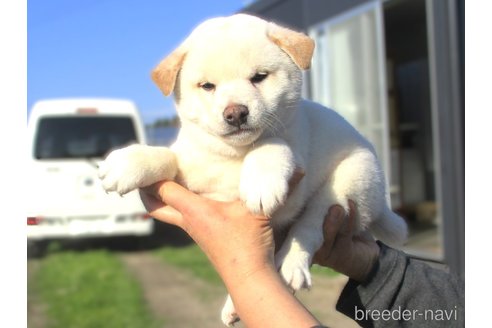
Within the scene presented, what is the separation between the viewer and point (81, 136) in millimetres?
6848

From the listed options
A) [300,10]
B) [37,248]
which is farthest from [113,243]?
[300,10]

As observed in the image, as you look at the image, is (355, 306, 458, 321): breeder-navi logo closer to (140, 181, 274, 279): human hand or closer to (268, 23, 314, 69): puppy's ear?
(140, 181, 274, 279): human hand

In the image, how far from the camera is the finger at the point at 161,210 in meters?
1.61

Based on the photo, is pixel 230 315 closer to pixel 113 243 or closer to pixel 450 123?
pixel 450 123

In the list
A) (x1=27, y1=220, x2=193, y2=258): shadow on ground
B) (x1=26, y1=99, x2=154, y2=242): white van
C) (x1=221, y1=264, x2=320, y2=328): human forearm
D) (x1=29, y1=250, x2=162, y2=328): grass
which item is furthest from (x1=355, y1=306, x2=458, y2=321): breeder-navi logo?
(x1=27, y1=220, x2=193, y2=258): shadow on ground

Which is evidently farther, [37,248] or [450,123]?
[37,248]

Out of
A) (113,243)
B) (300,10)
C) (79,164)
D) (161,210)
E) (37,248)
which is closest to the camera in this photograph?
(161,210)

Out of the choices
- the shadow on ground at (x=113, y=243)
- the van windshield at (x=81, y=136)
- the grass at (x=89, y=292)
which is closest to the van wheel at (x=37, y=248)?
the shadow on ground at (x=113, y=243)

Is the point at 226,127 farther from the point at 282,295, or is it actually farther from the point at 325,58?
the point at 325,58

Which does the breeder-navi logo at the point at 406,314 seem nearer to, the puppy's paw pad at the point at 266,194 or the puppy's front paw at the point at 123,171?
the puppy's paw pad at the point at 266,194

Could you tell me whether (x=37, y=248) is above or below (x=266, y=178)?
below

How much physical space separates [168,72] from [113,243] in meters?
6.83

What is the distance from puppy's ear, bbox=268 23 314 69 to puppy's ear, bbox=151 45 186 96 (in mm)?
260

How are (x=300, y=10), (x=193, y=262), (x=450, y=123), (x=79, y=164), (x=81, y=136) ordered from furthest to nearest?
(x=300, y=10) < (x=81, y=136) < (x=193, y=262) < (x=79, y=164) < (x=450, y=123)
